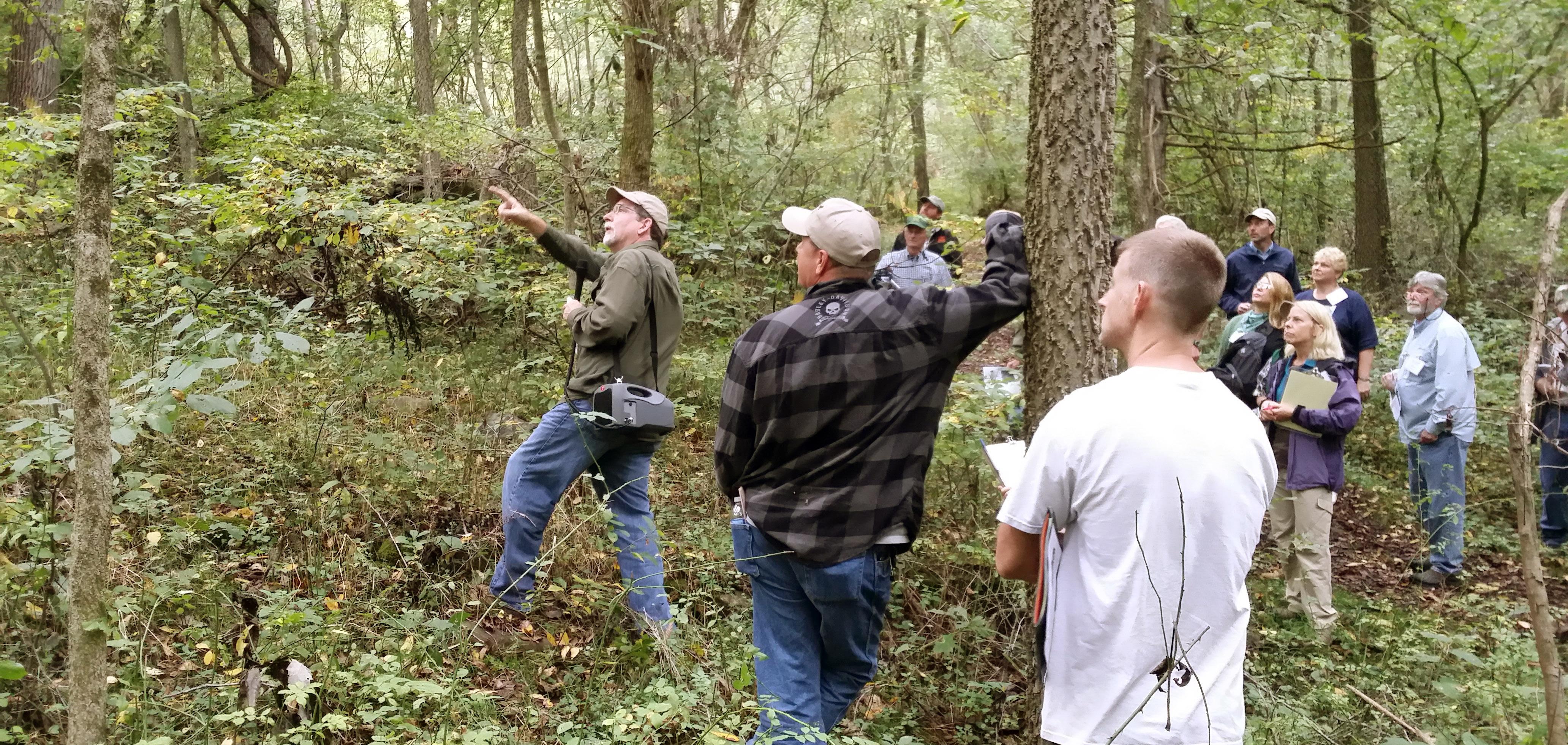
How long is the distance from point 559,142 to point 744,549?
6341 mm

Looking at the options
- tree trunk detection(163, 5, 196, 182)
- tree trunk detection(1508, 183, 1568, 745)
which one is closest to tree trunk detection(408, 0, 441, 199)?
tree trunk detection(163, 5, 196, 182)

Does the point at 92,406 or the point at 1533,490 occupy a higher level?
the point at 92,406

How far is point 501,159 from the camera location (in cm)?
1108

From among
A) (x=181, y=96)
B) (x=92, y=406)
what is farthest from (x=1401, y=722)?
(x=181, y=96)

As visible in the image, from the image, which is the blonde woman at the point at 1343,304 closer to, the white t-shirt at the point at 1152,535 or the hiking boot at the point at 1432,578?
the hiking boot at the point at 1432,578

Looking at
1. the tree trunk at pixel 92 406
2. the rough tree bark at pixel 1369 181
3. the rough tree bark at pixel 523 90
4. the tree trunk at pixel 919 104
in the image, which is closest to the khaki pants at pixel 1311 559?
the tree trunk at pixel 92 406

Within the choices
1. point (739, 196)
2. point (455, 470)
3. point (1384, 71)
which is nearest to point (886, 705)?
point (455, 470)

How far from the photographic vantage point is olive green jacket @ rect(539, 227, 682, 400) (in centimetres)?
425

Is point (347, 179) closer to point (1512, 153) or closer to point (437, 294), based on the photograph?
point (437, 294)

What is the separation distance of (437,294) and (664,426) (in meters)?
3.73

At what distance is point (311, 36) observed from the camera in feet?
51.5

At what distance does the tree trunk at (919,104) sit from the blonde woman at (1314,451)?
497 inches

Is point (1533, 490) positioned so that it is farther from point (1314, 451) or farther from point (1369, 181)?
point (1369, 181)

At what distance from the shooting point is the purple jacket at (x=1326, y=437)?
5.34m
